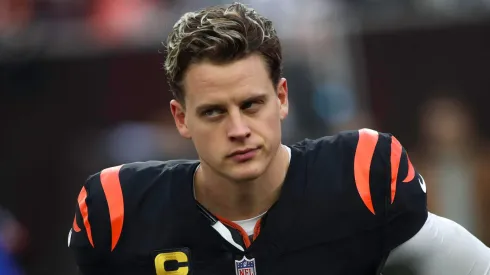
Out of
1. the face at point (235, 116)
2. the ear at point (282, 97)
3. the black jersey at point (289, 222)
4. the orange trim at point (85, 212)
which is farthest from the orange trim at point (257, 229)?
the orange trim at point (85, 212)

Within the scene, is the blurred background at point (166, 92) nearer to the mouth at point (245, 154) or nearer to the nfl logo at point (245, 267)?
the nfl logo at point (245, 267)

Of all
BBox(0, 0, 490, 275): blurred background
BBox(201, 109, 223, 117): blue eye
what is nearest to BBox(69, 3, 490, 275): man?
BBox(201, 109, 223, 117): blue eye

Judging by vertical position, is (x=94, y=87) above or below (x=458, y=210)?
above

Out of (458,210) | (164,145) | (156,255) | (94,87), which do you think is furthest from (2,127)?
(156,255)

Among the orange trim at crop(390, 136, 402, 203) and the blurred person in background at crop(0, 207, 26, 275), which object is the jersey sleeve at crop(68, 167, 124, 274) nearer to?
the orange trim at crop(390, 136, 402, 203)

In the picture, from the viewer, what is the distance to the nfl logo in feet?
8.93

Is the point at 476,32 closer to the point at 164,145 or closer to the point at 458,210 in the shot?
the point at 458,210

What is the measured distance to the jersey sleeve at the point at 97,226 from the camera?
276 cm

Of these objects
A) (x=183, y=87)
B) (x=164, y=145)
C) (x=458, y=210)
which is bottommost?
(x=458, y=210)

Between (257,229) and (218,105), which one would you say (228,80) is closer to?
(218,105)

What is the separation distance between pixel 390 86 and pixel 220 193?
4.21 meters

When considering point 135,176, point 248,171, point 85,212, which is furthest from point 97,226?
point 248,171

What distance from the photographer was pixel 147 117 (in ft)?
23.3

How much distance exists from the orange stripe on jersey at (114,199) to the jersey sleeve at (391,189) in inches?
26.0
